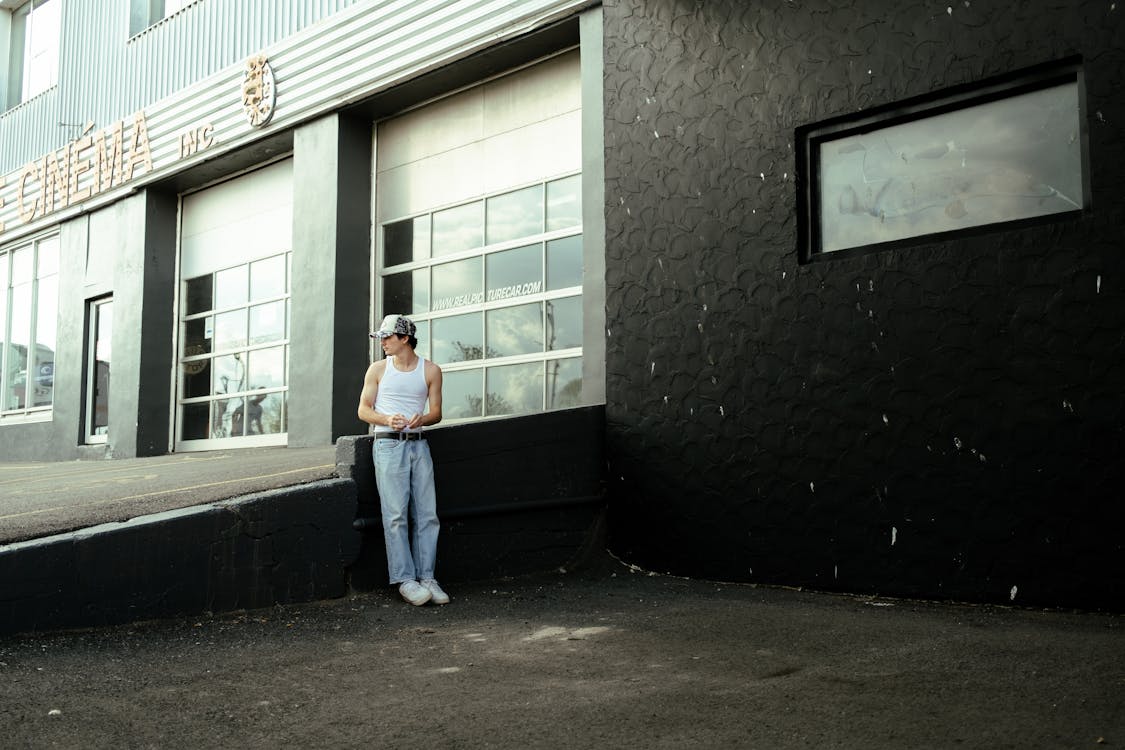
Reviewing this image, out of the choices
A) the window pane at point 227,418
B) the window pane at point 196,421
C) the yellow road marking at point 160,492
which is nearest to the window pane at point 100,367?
the window pane at point 196,421

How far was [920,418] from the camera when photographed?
684 centimetres

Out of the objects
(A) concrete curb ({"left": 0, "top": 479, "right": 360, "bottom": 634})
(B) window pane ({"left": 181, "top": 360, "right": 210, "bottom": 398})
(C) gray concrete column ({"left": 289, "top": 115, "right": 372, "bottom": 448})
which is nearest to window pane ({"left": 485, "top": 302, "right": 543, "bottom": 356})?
(C) gray concrete column ({"left": 289, "top": 115, "right": 372, "bottom": 448})

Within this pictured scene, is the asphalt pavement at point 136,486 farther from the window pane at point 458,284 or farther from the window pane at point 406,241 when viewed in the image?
the window pane at point 406,241

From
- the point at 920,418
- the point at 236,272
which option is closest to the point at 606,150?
the point at 920,418

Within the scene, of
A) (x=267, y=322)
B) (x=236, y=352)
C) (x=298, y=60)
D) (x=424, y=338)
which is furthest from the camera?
(x=236, y=352)

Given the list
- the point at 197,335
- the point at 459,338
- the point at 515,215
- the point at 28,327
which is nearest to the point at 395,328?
the point at 515,215

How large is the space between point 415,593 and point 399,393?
127 centimetres

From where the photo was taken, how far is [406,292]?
11.8m

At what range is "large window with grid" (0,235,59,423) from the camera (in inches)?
674

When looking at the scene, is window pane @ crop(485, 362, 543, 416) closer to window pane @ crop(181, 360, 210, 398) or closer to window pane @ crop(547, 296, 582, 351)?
window pane @ crop(547, 296, 582, 351)

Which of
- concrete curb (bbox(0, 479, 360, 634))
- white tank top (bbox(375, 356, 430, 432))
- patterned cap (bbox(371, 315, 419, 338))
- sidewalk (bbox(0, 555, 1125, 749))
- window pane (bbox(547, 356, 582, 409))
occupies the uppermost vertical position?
patterned cap (bbox(371, 315, 419, 338))

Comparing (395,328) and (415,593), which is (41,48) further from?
(415,593)

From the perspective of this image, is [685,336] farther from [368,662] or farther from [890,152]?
[368,662]

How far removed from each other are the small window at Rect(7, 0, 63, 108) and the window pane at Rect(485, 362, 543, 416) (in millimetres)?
10676
